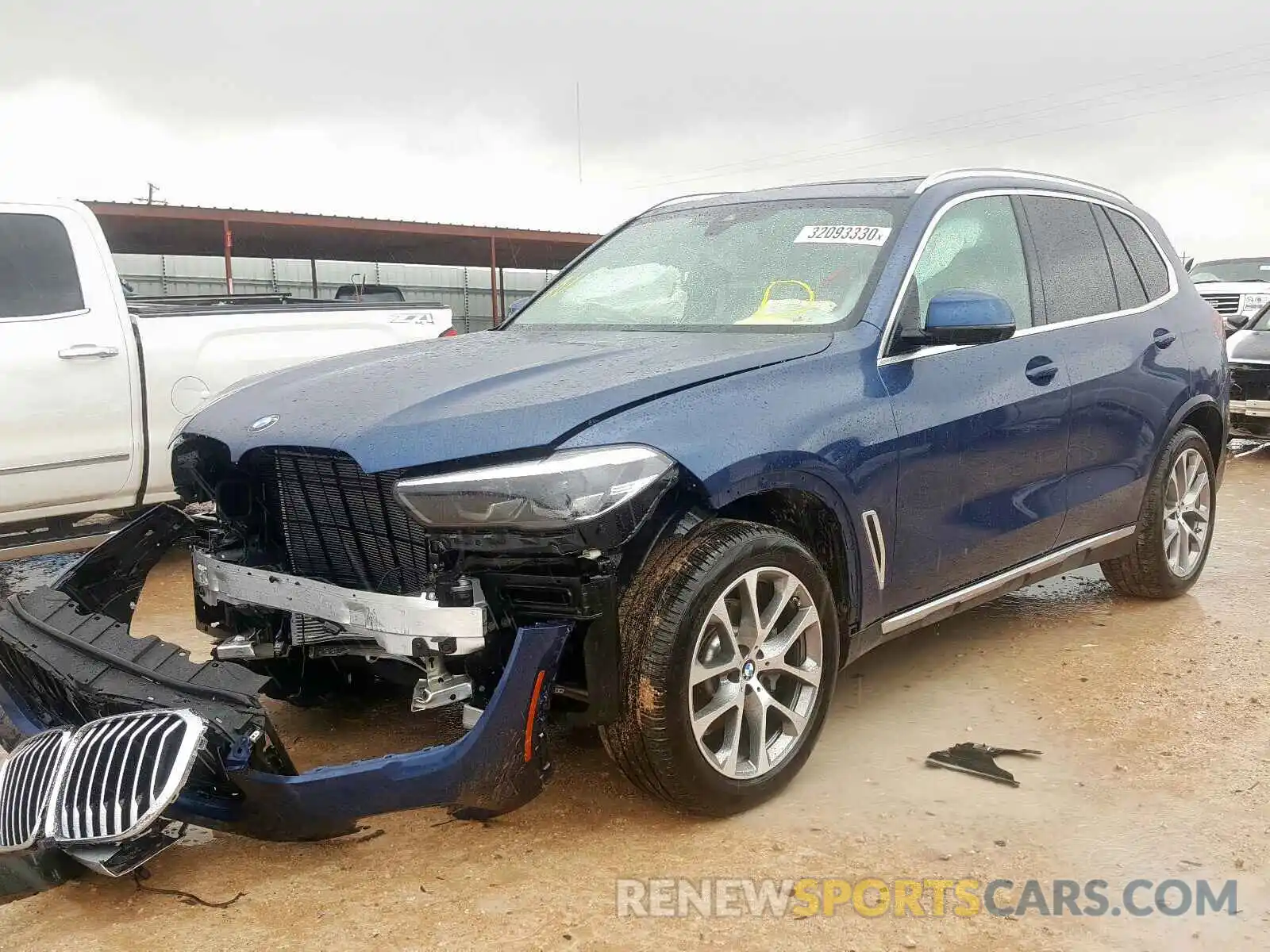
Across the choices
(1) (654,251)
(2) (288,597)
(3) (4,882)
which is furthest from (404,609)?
(1) (654,251)

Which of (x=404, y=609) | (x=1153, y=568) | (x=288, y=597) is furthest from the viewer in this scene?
(x=1153, y=568)

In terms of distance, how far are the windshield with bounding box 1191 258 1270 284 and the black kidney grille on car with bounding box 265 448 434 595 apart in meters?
17.6

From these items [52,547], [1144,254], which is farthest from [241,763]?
[1144,254]

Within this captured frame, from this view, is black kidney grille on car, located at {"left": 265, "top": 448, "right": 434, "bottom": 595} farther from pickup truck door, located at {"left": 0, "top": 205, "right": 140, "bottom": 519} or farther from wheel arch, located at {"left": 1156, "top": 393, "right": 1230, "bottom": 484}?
wheel arch, located at {"left": 1156, "top": 393, "right": 1230, "bottom": 484}

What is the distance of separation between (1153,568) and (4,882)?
4589 mm

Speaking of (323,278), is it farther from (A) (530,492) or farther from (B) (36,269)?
Answer: (A) (530,492)

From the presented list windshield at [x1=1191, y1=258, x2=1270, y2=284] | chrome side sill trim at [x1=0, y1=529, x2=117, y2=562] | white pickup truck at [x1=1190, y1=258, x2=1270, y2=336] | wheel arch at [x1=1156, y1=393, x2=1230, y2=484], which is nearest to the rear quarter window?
wheel arch at [x1=1156, y1=393, x2=1230, y2=484]

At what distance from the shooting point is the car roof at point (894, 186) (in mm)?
4137

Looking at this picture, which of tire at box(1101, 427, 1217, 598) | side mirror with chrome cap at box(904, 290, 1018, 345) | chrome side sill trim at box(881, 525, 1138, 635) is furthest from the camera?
tire at box(1101, 427, 1217, 598)

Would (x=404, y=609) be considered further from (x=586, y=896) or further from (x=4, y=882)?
(x=4, y=882)

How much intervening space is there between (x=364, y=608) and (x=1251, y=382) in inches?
410

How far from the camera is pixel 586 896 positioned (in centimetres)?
282

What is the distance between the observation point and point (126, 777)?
261cm

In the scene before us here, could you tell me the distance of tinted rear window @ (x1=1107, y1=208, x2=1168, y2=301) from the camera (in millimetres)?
5062
